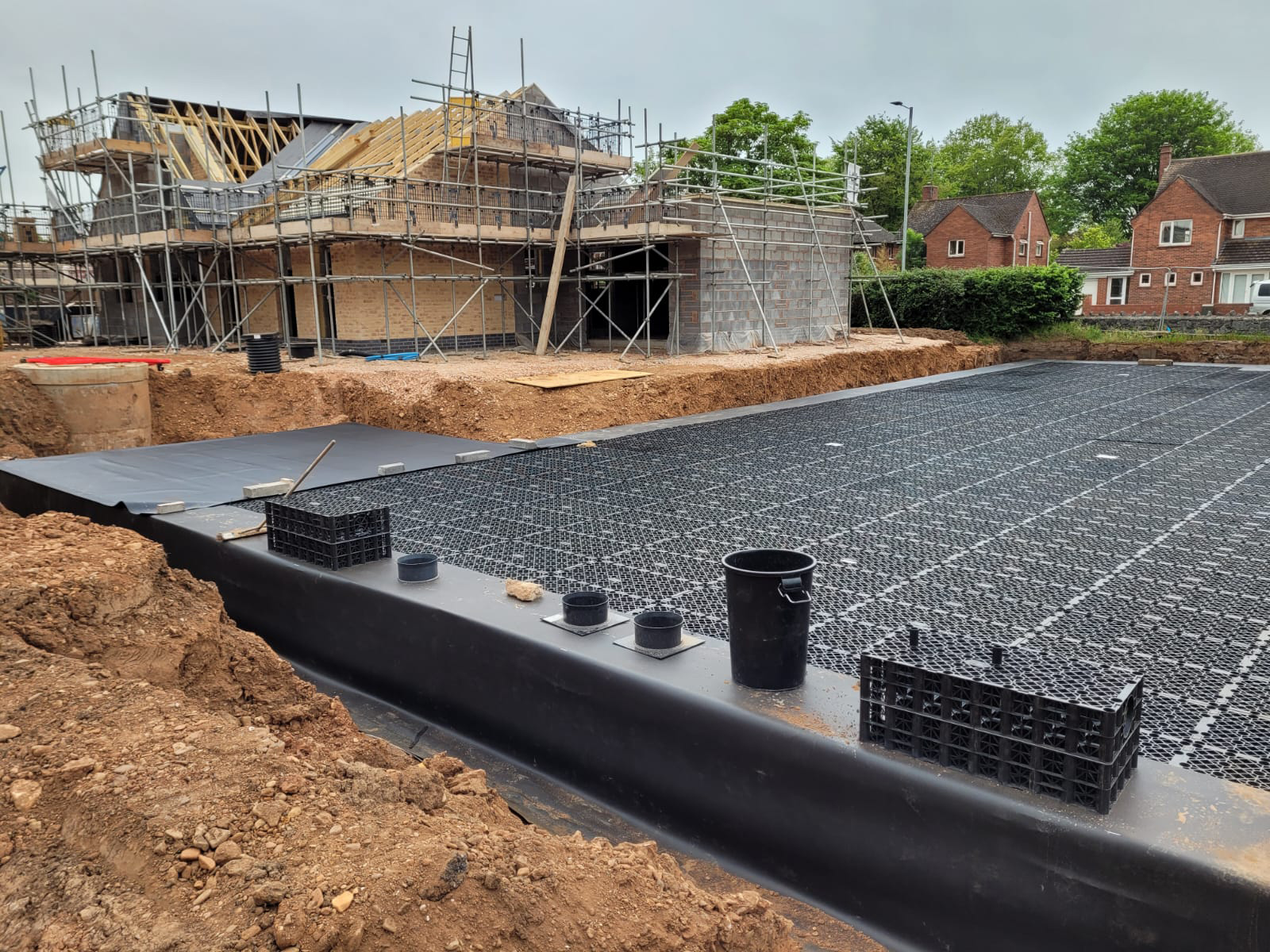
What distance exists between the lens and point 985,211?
43500mm

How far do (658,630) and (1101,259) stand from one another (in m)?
44.5

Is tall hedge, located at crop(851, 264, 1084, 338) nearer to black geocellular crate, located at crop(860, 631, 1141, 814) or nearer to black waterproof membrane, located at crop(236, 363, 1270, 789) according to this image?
black waterproof membrane, located at crop(236, 363, 1270, 789)

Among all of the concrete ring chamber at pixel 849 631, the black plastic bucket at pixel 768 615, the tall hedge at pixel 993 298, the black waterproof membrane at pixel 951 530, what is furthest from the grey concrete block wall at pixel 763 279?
the black plastic bucket at pixel 768 615

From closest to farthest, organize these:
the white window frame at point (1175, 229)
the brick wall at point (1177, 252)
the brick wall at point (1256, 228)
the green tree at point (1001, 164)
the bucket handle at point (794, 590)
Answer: the bucket handle at point (794, 590)
the brick wall at point (1256, 228)
the brick wall at point (1177, 252)
the white window frame at point (1175, 229)
the green tree at point (1001, 164)

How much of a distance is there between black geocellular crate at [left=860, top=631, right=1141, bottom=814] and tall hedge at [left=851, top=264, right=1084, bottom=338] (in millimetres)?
22159

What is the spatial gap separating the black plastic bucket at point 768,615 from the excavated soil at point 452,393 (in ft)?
28.0

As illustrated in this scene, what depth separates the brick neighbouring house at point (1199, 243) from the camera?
1446 inches

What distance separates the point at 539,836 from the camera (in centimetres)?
278

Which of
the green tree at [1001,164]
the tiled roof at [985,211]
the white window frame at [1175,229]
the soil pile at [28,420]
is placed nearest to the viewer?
the soil pile at [28,420]

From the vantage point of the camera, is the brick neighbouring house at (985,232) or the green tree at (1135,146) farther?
the green tree at (1135,146)

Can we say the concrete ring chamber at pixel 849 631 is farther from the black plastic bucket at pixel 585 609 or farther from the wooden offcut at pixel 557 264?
the wooden offcut at pixel 557 264

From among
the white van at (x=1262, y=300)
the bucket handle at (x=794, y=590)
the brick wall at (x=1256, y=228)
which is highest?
the brick wall at (x=1256, y=228)

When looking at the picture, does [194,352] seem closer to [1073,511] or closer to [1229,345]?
[1073,511]

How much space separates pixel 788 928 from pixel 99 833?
2130 mm
